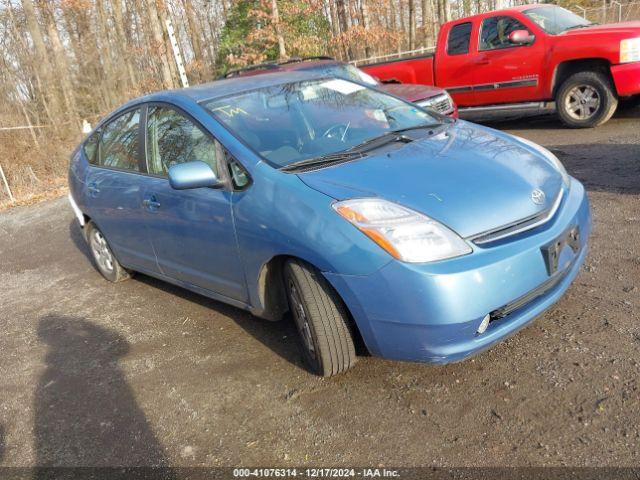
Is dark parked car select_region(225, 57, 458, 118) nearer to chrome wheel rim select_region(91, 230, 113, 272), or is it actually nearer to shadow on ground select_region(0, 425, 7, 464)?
chrome wheel rim select_region(91, 230, 113, 272)

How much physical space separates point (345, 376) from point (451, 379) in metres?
0.58

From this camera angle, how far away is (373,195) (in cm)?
275

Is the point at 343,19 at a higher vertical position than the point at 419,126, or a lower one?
higher

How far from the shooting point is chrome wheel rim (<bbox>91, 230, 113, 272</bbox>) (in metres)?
5.24

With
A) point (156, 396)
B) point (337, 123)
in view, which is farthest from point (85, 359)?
point (337, 123)

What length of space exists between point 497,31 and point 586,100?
71.6 inches

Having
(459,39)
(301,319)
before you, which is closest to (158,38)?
(459,39)

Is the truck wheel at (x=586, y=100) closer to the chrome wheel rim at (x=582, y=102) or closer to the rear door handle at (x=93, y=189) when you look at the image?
the chrome wheel rim at (x=582, y=102)

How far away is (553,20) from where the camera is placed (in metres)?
8.49

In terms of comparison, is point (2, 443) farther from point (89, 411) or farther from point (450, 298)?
point (450, 298)

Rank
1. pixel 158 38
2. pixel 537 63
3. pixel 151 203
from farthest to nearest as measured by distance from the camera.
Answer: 1. pixel 158 38
2. pixel 537 63
3. pixel 151 203

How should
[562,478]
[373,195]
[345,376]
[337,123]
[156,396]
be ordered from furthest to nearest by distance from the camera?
[337,123]
[156,396]
[345,376]
[373,195]
[562,478]

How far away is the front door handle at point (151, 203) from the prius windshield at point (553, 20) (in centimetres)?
691

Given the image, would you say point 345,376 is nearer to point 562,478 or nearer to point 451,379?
point 451,379
